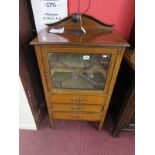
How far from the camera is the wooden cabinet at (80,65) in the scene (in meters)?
0.99

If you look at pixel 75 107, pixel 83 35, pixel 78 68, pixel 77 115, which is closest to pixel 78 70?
pixel 78 68

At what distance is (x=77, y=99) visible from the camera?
1.29 m

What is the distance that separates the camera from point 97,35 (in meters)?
1.11

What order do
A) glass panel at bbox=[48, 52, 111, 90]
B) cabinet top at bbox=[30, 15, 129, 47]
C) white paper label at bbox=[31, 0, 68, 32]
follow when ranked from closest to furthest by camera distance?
1. cabinet top at bbox=[30, 15, 129, 47]
2. glass panel at bbox=[48, 52, 111, 90]
3. white paper label at bbox=[31, 0, 68, 32]

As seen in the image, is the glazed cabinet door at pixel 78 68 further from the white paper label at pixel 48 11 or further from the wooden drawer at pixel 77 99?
the white paper label at pixel 48 11

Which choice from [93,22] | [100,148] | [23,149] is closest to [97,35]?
[93,22]

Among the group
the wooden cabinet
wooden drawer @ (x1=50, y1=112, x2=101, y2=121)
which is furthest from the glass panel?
wooden drawer @ (x1=50, y1=112, x2=101, y2=121)

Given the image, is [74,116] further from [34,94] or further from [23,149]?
[23,149]

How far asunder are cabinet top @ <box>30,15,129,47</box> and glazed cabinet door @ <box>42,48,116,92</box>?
51mm

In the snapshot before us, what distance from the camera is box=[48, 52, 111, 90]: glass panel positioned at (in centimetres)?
108

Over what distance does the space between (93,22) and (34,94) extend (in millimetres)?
866

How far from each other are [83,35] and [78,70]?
0.85ft

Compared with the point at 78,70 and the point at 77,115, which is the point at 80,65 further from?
the point at 77,115

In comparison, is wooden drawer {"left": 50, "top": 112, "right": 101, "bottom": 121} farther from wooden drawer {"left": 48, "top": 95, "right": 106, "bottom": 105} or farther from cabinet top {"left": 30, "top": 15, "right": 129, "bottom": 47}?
cabinet top {"left": 30, "top": 15, "right": 129, "bottom": 47}
